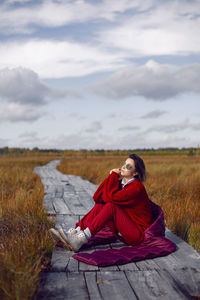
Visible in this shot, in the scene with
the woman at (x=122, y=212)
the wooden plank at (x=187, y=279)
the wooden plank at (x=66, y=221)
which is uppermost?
the woman at (x=122, y=212)

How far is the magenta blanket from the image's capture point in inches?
113

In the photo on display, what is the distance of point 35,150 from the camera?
341 ft

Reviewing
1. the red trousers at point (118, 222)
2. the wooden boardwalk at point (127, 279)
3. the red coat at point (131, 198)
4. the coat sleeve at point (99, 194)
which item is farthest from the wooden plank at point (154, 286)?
the coat sleeve at point (99, 194)

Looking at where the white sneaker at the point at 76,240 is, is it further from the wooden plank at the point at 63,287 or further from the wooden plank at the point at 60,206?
the wooden plank at the point at 60,206

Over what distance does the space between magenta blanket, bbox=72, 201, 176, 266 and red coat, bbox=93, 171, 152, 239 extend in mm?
135

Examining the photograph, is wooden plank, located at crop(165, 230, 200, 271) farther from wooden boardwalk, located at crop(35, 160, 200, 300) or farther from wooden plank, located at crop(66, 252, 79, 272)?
wooden plank, located at crop(66, 252, 79, 272)

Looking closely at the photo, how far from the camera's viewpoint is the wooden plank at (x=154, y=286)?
2.29m

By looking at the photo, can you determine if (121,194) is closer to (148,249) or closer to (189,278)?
(148,249)

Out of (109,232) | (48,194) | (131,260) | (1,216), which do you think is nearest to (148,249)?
(131,260)

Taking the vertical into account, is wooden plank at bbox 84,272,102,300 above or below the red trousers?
below

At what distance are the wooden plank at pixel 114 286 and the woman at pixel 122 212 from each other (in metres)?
0.65

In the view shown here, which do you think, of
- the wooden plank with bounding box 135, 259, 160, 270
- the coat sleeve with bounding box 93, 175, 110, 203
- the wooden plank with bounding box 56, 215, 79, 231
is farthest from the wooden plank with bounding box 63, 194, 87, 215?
the wooden plank with bounding box 135, 259, 160, 270

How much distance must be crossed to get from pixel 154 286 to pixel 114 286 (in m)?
0.31

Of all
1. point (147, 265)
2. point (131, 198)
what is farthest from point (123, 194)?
point (147, 265)
